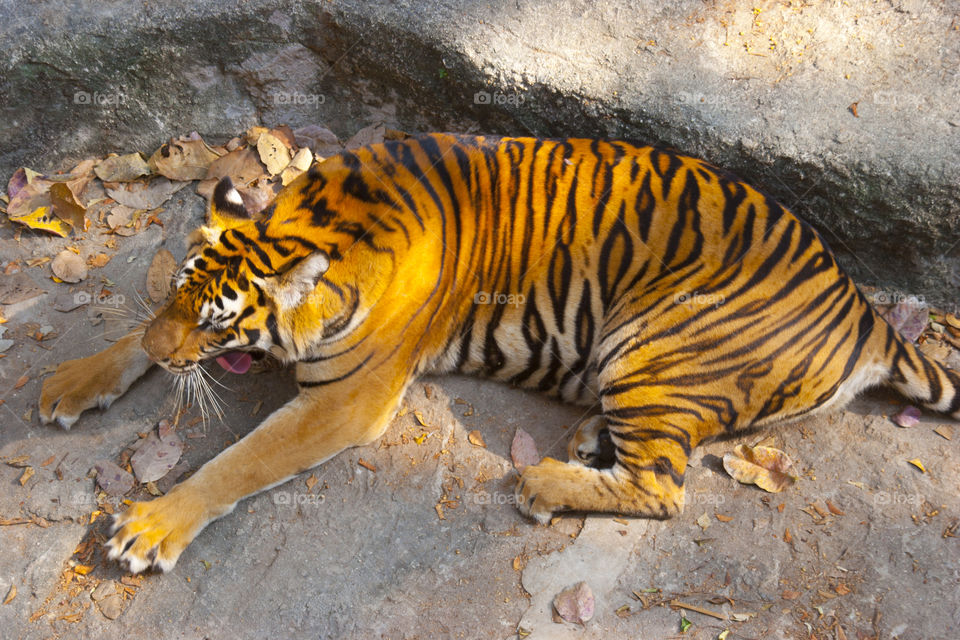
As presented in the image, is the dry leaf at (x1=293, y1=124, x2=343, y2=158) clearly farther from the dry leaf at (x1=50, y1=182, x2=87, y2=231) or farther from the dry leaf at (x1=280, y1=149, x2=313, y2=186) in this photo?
the dry leaf at (x1=50, y1=182, x2=87, y2=231)

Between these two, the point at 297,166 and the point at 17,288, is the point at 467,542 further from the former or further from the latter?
the point at 17,288

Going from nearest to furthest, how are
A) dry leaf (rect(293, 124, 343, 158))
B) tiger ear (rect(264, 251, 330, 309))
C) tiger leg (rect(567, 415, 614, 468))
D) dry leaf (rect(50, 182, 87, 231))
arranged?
tiger ear (rect(264, 251, 330, 309)) < tiger leg (rect(567, 415, 614, 468)) < dry leaf (rect(50, 182, 87, 231)) < dry leaf (rect(293, 124, 343, 158))

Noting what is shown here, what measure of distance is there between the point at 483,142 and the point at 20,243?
273 centimetres

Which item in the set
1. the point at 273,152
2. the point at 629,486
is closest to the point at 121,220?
the point at 273,152

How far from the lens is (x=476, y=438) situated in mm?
3572

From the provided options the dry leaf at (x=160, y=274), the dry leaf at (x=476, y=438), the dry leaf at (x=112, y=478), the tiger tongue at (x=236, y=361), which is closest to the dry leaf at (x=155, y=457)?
the dry leaf at (x=112, y=478)

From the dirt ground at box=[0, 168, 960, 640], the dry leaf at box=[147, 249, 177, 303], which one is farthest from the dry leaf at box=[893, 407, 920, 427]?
the dry leaf at box=[147, 249, 177, 303]

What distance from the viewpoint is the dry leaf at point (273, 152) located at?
14.8 ft

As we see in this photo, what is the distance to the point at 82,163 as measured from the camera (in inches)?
180

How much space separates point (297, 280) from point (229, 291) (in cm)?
27

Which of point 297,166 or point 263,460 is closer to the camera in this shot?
point 263,460

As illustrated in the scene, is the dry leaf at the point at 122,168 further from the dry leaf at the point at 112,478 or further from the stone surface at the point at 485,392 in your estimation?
the dry leaf at the point at 112,478

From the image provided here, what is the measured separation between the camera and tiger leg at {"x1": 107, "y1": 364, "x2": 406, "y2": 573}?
124 inches

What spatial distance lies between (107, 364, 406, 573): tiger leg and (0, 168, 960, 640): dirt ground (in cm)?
11
